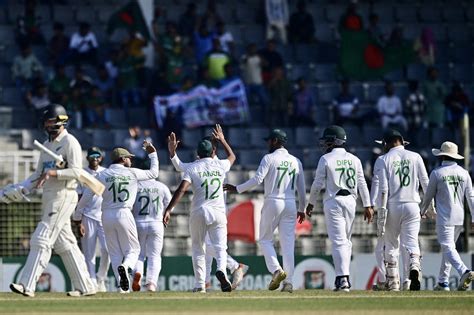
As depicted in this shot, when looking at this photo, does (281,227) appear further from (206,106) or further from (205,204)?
(206,106)

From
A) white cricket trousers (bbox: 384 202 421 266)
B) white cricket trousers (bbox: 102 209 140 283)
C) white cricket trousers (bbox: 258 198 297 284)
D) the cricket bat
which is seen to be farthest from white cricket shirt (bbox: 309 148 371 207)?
the cricket bat

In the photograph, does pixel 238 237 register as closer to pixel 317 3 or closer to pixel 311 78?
pixel 311 78

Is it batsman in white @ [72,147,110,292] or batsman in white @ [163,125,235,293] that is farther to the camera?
batsman in white @ [72,147,110,292]

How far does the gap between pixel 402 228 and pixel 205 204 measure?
307 cm

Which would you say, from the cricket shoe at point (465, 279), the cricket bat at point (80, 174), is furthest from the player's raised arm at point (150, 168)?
the cricket shoe at point (465, 279)

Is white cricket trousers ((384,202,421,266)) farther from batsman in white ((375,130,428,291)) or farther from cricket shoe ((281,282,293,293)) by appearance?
cricket shoe ((281,282,293,293))

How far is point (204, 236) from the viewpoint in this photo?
24.2 m

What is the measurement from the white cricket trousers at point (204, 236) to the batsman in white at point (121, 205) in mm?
1021

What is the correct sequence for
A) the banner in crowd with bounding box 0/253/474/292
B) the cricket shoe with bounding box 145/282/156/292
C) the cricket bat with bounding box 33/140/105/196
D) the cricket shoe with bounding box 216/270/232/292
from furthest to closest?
the banner in crowd with bounding box 0/253/474/292 → the cricket shoe with bounding box 145/282/156/292 → the cricket shoe with bounding box 216/270/232/292 → the cricket bat with bounding box 33/140/105/196

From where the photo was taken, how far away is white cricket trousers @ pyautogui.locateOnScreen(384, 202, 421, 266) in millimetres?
24297

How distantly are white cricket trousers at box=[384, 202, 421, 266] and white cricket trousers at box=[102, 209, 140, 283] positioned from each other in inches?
154

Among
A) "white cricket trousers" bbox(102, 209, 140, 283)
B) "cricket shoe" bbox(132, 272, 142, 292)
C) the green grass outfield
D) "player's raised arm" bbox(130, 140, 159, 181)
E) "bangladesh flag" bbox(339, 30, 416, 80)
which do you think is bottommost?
the green grass outfield

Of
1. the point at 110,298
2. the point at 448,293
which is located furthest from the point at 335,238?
the point at 110,298

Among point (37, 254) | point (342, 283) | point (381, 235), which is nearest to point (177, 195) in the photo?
point (342, 283)
